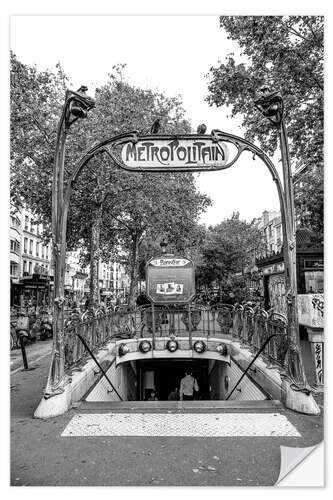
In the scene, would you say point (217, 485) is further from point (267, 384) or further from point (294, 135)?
point (294, 135)

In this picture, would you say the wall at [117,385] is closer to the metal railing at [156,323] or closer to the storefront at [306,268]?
the metal railing at [156,323]

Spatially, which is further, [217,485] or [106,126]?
[106,126]

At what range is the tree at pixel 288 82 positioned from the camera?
7105 millimetres

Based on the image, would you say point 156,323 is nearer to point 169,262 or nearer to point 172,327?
point 172,327

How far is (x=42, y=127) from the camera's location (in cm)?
1341

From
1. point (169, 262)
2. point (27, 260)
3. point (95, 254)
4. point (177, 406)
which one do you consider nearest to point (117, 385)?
point (169, 262)

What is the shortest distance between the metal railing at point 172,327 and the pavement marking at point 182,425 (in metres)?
1.68

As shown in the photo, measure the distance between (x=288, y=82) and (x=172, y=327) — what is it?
8.28 meters

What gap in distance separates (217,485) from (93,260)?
14.3 m

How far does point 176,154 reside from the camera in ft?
16.3

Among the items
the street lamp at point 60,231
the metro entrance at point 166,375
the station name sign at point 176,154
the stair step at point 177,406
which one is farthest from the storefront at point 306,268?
the street lamp at point 60,231

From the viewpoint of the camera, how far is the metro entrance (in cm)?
1617

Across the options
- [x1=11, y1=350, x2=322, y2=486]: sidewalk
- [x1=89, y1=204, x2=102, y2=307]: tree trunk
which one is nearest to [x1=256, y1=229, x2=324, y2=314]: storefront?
[x1=11, y1=350, x2=322, y2=486]: sidewalk
